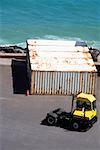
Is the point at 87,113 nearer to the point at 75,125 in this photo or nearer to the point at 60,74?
the point at 75,125

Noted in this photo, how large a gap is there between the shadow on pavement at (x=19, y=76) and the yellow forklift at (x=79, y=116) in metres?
5.65

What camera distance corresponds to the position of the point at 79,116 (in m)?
28.7

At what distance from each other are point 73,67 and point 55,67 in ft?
3.44

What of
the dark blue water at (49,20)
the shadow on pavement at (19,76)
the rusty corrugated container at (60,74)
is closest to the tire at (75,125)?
the rusty corrugated container at (60,74)

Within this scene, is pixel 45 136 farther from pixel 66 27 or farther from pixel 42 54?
pixel 66 27

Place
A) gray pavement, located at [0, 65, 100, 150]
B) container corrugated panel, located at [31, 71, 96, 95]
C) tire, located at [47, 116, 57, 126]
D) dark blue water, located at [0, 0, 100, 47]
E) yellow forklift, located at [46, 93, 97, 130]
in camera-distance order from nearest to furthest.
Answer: gray pavement, located at [0, 65, 100, 150] → yellow forklift, located at [46, 93, 97, 130] → tire, located at [47, 116, 57, 126] → container corrugated panel, located at [31, 71, 96, 95] → dark blue water, located at [0, 0, 100, 47]

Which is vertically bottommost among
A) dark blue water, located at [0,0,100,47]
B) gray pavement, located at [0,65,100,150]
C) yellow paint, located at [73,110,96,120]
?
gray pavement, located at [0,65,100,150]

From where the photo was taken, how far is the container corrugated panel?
111ft

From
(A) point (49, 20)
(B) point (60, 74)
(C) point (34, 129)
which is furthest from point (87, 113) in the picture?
(A) point (49, 20)

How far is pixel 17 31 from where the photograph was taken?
2520 inches

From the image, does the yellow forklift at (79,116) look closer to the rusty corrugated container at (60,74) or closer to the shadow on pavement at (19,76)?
the rusty corrugated container at (60,74)

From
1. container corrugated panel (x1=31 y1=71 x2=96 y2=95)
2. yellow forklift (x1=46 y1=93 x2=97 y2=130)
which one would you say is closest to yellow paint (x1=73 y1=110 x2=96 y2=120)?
yellow forklift (x1=46 y1=93 x2=97 y2=130)

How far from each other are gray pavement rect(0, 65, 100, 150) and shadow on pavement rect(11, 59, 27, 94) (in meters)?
0.85

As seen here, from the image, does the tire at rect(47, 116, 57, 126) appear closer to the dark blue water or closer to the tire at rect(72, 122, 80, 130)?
the tire at rect(72, 122, 80, 130)
